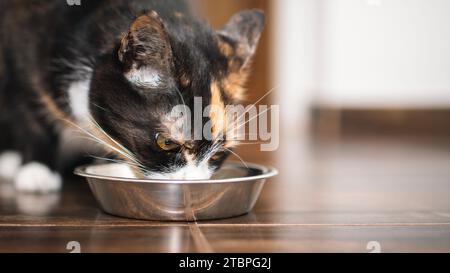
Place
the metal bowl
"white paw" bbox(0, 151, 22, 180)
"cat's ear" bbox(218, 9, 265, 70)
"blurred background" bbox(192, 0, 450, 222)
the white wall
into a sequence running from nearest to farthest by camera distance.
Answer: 1. the metal bowl
2. "cat's ear" bbox(218, 9, 265, 70)
3. "white paw" bbox(0, 151, 22, 180)
4. "blurred background" bbox(192, 0, 450, 222)
5. the white wall

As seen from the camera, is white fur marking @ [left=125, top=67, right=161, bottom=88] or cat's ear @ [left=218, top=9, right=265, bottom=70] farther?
cat's ear @ [left=218, top=9, right=265, bottom=70]

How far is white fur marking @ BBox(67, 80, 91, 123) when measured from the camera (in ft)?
4.73

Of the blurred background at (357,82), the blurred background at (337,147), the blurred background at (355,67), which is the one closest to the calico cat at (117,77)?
the blurred background at (337,147)

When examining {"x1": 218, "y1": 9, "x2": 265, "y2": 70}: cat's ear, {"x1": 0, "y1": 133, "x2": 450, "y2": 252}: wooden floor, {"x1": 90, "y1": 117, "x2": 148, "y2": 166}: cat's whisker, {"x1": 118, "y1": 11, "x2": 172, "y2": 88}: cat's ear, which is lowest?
{"x1": 0, "y1": 133, "x2": 450, "y2": 252}: wooden floor

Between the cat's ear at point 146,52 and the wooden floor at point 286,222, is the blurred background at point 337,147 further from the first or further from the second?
the cat's ear at point 146,52

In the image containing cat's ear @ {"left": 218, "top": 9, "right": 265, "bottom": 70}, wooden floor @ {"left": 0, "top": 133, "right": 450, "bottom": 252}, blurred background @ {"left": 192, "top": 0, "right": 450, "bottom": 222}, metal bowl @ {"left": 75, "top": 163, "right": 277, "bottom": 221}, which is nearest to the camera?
wooden floor @ {"left": 0, "top": 133, "right": 450, "bottom": 252}

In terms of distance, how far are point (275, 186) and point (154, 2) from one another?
2.60ft

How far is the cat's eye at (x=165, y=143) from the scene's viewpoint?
1199mm

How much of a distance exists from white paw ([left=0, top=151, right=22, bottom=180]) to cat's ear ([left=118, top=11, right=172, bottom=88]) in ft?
2.85

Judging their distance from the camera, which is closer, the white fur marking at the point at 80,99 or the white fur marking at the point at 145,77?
the white fur marking at the point at 145,77

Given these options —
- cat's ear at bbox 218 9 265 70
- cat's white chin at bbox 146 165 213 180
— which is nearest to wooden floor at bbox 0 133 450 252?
cat's white chin at bbox 146 165 213 180

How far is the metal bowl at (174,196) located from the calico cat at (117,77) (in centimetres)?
7

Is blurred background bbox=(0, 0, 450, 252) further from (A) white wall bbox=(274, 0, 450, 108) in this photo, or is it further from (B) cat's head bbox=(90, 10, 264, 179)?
(B) cat's head bbox=(90, 10, 264, 179)

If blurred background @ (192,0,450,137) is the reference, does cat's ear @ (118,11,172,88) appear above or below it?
below
